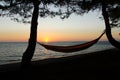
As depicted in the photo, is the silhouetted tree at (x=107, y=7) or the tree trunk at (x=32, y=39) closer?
the tree trunk at (x=32, y=39)

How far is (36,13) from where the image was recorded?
7367mm

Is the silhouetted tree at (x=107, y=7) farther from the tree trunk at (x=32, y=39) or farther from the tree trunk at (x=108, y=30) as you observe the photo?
the tree trunk at (x=32, y=39)

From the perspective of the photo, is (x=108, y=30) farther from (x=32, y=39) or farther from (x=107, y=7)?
(x=32, y=39)

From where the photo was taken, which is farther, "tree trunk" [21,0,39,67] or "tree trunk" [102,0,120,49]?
"tree trunk" [102,0,120,49]

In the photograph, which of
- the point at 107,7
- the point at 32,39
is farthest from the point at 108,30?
the point at 32,39

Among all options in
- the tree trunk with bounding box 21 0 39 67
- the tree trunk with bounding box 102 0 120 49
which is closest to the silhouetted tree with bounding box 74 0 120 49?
the tree trunk with bounding box 102 0 120 49

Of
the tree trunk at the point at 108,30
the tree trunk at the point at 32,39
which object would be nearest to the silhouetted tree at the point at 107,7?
the tree trunk at the point at 108,30

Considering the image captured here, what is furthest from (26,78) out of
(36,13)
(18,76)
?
(36,13)

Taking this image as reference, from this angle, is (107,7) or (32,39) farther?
(107,7)

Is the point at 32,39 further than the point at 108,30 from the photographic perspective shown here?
No

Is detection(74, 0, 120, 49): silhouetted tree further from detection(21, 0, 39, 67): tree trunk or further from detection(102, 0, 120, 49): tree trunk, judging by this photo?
detection(21, 0, 39, 67): tree trunk

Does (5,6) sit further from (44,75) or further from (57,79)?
(57,79)

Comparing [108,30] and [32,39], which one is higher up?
[32,39]

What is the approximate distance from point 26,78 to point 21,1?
296 cm
